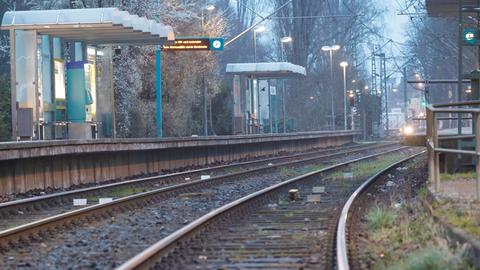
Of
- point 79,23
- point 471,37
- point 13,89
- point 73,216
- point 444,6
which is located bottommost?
point 73,216

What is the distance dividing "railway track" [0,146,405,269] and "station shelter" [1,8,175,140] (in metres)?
8.23

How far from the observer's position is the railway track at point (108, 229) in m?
10.9

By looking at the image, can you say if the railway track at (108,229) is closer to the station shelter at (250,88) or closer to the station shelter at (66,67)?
the station shelter at (66,67)

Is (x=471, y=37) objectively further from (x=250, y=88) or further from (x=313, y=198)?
(x=250, y=88)

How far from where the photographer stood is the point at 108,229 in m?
13.6

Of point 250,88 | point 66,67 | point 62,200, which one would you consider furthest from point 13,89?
point 250,88

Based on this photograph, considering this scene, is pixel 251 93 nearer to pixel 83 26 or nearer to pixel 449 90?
pixel 83 26

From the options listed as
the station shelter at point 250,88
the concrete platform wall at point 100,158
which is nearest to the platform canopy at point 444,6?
the concrete platform wall at point 100,158

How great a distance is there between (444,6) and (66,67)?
14.3 meters

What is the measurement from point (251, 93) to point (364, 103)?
3255cm

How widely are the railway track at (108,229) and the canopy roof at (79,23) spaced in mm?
8949

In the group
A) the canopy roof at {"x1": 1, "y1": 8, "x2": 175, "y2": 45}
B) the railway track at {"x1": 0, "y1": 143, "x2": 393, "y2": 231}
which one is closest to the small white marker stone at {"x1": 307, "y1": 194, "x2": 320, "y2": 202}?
the railway track at {"x1": 0, "y1": 143, "x2": 393, "y2": 231}

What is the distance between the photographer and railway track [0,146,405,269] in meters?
10.9

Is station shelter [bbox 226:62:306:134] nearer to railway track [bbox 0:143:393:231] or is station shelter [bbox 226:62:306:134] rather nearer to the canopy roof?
the canopy roof
